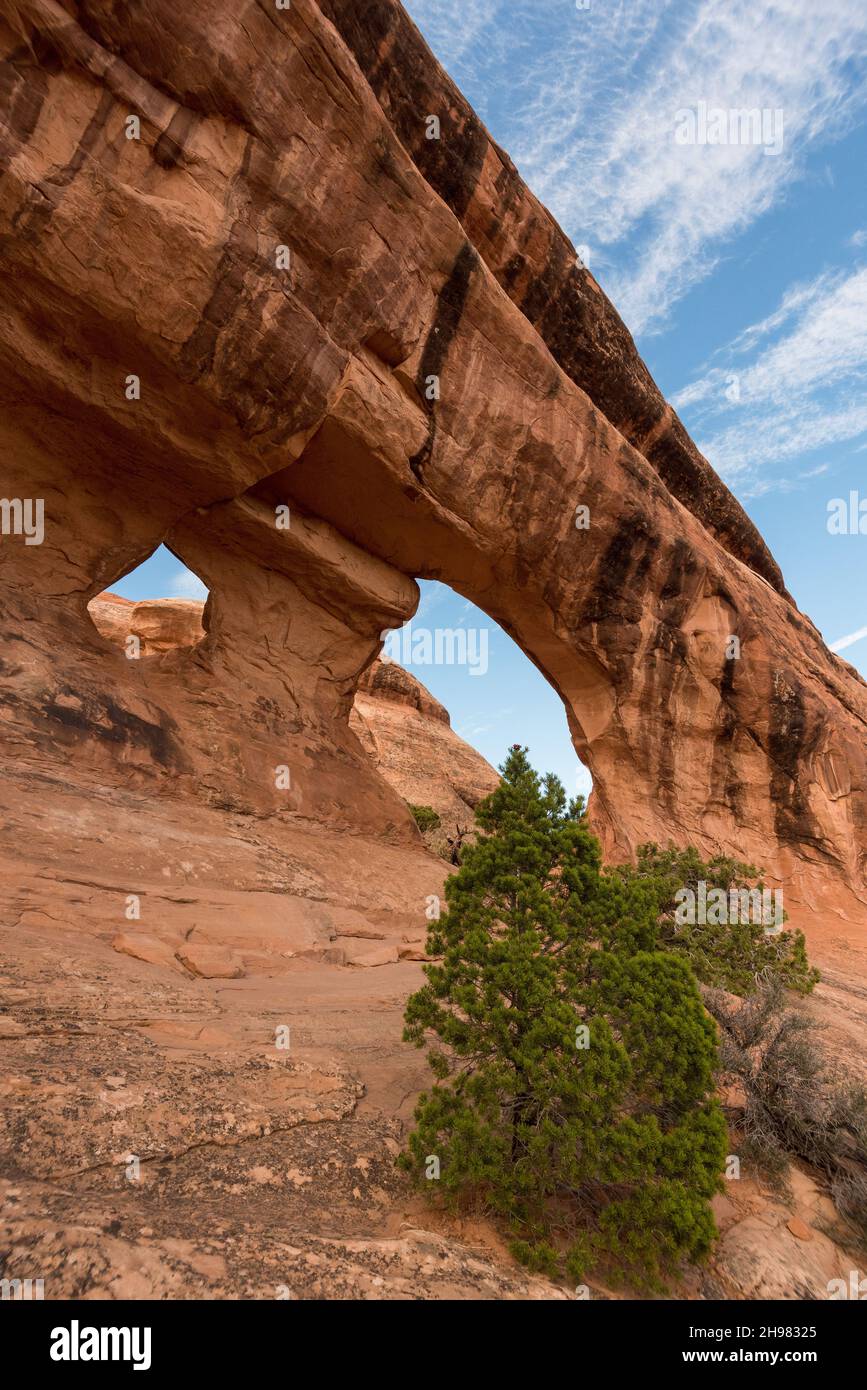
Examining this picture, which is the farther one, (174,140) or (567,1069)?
(174,140)

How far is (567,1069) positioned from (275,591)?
13360 millimetres

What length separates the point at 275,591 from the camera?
16203 millimetres

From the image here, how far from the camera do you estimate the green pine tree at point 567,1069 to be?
4.53 meters

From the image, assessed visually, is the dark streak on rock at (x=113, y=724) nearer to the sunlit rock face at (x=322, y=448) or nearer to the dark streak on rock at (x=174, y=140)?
the sunlit rock face at (x=322, y=448)

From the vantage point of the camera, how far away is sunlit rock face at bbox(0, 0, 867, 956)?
991cm

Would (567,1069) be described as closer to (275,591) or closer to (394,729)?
(275,591)

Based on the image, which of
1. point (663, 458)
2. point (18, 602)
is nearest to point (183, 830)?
point (18, 602)

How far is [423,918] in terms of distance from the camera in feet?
44.3

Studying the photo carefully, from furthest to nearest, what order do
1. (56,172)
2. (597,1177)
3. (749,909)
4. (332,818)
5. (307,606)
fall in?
(307,606) < (332,818) < (749,909) < (56,172) < (597,1177)

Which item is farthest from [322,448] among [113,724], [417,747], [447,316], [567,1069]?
[417,747]

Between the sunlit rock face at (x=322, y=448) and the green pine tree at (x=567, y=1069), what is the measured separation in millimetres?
8030

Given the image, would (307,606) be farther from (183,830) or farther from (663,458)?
(663,458)

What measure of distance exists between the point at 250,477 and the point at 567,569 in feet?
28.9

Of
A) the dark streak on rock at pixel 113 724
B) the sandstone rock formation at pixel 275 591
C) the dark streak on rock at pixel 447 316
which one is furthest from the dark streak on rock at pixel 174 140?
the dark streak on rock at pixel 113 724
